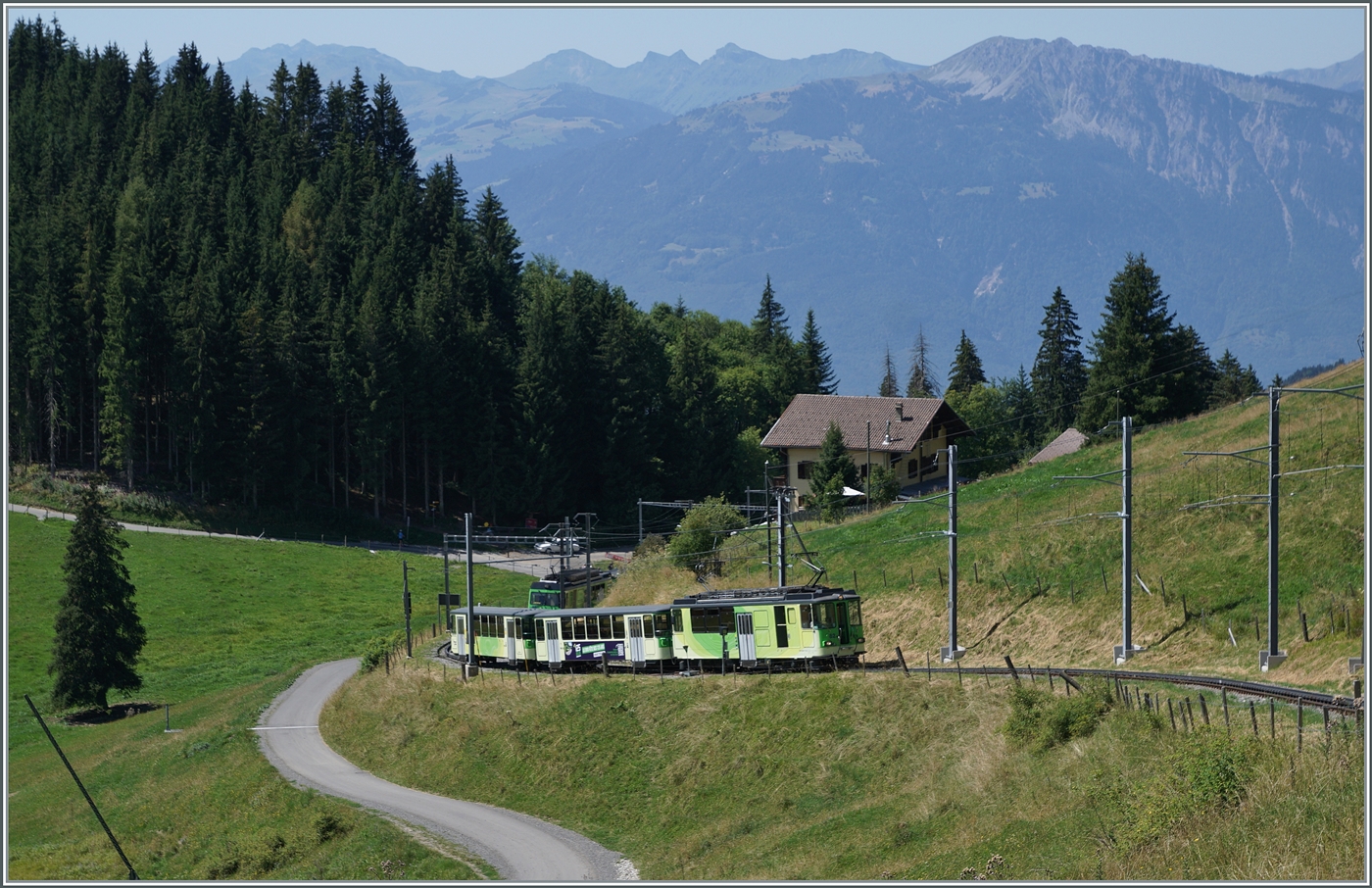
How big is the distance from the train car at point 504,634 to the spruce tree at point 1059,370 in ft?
283

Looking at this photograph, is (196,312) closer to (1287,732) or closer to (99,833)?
(99,833)

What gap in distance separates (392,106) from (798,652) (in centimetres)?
12985

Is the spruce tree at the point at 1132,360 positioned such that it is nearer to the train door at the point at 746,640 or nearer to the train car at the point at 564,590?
the train car at the point at 564,590

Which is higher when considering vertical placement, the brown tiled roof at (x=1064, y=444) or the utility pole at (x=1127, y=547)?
the brown tiled roof at (x=1064, y=444)

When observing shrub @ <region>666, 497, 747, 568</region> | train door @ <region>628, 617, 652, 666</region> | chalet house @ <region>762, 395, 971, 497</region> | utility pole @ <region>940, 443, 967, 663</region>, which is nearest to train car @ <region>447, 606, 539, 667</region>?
train door @ <region>628, 617, 652, 666</region>

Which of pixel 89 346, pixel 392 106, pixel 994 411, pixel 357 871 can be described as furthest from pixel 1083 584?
pixel 392 106

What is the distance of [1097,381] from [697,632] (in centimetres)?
5228

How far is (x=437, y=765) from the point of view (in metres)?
48.7

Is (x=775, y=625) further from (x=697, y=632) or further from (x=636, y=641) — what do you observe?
(x=636, y=641)

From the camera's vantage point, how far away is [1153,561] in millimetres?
52281

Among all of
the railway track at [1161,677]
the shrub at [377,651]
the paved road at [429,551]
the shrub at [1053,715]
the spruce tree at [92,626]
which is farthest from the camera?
the paved road at [429,551]

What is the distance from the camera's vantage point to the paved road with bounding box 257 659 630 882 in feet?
120

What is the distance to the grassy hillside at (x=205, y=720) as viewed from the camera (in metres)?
41.3

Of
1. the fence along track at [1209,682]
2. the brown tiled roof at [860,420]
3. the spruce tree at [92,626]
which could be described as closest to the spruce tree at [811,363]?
the brown tiled roof at [860,420]
